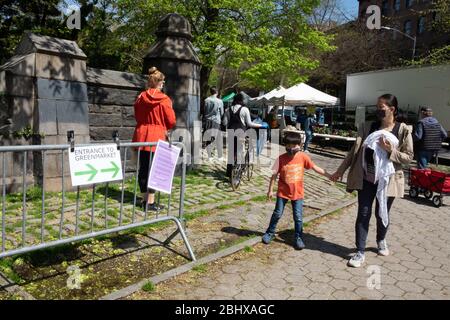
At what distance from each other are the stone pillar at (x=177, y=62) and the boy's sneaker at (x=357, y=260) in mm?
4820

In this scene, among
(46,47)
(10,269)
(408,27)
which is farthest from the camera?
(408,27)

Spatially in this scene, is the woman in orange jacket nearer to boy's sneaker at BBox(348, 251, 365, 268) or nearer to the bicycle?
the bicycle

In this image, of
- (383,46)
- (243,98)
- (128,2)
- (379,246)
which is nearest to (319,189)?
(243,98)

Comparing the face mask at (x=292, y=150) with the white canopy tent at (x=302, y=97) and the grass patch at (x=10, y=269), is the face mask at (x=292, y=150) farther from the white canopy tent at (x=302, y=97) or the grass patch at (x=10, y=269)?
the white canopy tent at (x=302, y=97)

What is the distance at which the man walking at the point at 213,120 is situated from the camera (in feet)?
36.3

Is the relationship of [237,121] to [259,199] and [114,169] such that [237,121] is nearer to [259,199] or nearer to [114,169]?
[259,199]

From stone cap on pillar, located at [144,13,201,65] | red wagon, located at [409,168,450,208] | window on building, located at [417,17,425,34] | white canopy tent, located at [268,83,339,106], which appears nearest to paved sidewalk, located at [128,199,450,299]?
red wagon, located at [409,168,450,208]

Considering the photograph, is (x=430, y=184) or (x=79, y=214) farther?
(x=430, y=184)

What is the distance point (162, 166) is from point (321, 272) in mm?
2006

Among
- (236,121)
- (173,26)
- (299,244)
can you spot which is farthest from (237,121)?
(299,244)

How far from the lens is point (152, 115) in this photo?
5.79 metres

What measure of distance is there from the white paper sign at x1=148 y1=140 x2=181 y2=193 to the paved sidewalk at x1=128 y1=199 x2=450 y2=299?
0.95m

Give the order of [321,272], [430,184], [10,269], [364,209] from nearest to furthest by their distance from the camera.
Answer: [10,269] → [321,272] → [364,209] → [430,184]

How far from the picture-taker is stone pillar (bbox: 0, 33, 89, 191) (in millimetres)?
6137
